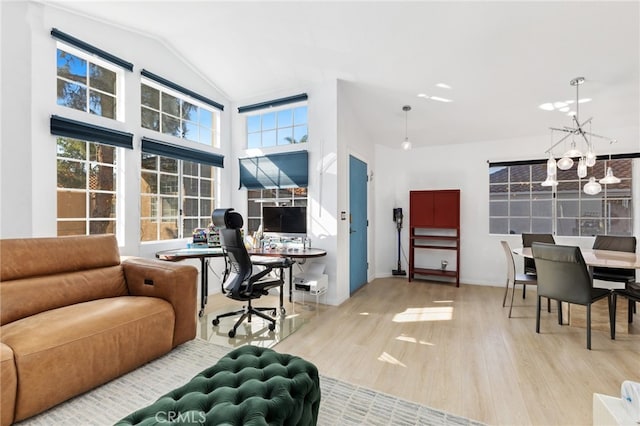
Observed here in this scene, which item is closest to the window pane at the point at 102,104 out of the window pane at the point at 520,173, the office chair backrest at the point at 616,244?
the window pane at the point at 520,173

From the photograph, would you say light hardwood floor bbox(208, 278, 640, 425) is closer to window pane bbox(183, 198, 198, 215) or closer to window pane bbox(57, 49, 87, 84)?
window pane bbox(183, 198, 198, 215)

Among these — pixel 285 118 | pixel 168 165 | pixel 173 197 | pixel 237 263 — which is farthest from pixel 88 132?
pixel 285 118

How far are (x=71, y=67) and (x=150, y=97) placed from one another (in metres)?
0.85

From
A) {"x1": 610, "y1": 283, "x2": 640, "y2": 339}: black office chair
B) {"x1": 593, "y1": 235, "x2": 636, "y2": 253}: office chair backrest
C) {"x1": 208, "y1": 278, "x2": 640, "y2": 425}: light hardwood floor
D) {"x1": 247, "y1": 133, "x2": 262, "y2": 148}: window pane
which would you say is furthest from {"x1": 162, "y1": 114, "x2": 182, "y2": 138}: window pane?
{"x1": 593, "y1": 235, "x2": 636, "y2": 253}: office chair backrest

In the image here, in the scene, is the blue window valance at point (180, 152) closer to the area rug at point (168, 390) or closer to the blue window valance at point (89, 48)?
the blue window valance at point (89, 48)

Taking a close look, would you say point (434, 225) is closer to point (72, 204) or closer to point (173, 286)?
point (173, 286)

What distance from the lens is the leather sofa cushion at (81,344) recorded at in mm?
1621

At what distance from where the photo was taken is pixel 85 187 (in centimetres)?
307

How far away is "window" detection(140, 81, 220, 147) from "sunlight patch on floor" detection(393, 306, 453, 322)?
3.89 meters

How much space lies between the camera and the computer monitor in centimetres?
402

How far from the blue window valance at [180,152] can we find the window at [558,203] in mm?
4799

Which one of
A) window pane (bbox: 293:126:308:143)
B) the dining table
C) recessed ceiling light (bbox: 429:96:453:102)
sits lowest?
the dining table

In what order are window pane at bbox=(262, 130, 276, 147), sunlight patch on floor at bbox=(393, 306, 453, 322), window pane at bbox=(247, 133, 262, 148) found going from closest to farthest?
sunlight patch on floor at bbox=(393, 306, 453, 322)
window pane at bbox=(262, 130, 276, 147)
window pane at bbox=(247, 133, 262, 148)

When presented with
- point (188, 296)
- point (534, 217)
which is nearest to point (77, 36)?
point (188, 296)
